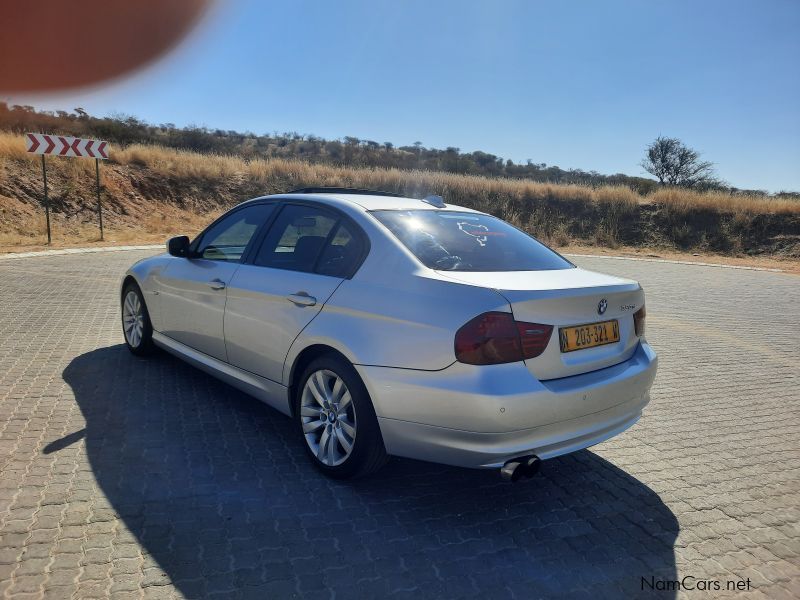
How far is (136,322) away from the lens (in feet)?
18.2

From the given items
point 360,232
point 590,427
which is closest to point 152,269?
point 360,232

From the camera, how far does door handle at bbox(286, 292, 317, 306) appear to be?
11.2ft

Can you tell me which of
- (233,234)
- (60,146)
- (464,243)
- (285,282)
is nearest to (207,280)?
(233,234)

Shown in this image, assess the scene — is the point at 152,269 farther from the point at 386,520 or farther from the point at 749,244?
the point at 749,244

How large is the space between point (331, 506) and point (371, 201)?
6.60 ft

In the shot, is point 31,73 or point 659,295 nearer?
point 31,73

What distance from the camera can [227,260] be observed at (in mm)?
4395

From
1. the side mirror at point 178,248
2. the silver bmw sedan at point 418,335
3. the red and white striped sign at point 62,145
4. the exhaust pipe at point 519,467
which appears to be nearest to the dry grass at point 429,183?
the red and white striped sign at point 62,145

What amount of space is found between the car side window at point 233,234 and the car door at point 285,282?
0.91 ft

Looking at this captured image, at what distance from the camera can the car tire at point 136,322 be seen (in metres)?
5.40

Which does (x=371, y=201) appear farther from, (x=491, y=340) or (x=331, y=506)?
(x=331, y=506)

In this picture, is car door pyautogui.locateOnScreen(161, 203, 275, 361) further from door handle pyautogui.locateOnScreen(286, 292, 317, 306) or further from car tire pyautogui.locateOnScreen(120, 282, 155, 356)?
door handle pyautogui.locateOnScreen(286, 292, 317, 306)

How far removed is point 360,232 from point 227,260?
Result: 1.42 meters

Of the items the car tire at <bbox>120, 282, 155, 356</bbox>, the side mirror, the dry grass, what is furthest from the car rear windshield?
the dry grass
